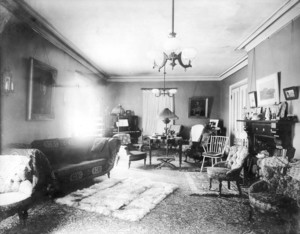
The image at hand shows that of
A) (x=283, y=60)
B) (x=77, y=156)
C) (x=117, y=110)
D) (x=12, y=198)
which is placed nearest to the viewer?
(x=12, y=198)

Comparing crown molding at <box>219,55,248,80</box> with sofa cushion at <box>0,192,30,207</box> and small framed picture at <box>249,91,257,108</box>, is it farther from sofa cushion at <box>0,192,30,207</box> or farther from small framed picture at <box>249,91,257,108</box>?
sofa cushion at <box>0,192,30,207</box>

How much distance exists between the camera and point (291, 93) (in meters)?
3.82

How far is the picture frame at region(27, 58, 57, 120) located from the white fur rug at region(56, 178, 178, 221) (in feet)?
5.74

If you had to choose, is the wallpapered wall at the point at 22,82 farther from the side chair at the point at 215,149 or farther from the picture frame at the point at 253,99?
the picture frame at the point at 253,99

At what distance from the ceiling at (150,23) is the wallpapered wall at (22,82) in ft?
1.66

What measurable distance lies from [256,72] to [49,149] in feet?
15.0

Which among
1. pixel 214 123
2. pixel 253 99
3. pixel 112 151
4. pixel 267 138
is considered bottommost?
pixel 112 151

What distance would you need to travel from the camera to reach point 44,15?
4.13m

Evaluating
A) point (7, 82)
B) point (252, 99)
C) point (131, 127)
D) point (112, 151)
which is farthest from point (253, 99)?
point (131, 127)

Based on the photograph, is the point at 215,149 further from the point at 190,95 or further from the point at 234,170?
the point at 234,170

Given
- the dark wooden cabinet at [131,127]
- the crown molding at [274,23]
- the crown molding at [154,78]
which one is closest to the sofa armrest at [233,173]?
the crown molding at [274,23]

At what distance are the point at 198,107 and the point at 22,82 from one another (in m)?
6.87

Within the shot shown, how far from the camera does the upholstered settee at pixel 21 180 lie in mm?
2600

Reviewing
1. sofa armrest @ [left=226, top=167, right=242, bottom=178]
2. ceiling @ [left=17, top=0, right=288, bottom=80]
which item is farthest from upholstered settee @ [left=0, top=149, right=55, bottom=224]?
sofa armrest @ [left=226, top=167, right=242, bottom=178]
